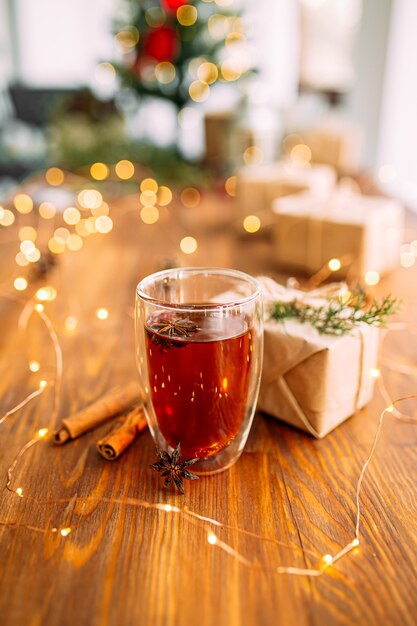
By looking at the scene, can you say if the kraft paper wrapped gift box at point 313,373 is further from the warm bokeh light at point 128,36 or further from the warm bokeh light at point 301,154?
the warm bokeh light at point 128,36

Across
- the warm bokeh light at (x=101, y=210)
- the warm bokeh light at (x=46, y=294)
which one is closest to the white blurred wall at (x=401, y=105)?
the warm bokeh light at (x=101, y=210)

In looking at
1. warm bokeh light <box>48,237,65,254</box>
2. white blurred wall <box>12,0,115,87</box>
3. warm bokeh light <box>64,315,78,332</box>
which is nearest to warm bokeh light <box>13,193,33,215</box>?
warm bokeh light <box>48,237,65,254</box>

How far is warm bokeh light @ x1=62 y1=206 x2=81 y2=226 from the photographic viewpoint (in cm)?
159

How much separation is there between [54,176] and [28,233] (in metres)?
0.78

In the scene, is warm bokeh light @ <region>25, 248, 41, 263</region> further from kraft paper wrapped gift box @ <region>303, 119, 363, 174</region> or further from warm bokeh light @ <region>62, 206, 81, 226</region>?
kraft paper wrapped gift box @ <region>303, 119, 363, 174</region>

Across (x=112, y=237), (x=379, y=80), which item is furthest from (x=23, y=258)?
(x=379, y=80)

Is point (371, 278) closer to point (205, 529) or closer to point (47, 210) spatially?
point (205, 529)

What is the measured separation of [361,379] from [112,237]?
39.1 inches

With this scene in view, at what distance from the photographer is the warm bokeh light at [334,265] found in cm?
104

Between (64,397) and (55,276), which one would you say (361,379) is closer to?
(64,397)

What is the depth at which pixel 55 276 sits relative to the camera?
120 cm

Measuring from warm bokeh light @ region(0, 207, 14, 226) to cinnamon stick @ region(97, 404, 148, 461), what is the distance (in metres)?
1.08

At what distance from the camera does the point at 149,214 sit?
5.52 ft

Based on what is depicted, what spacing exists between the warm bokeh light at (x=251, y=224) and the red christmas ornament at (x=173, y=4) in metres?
1.22
